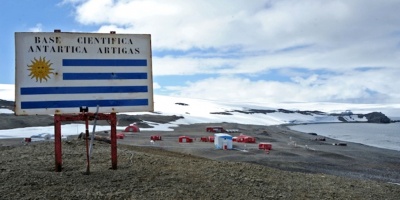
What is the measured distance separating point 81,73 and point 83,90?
1.21 feet

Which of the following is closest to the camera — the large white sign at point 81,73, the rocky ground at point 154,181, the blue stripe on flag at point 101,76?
the rocky ground at point 154,181

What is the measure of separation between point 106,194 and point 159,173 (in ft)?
5.90

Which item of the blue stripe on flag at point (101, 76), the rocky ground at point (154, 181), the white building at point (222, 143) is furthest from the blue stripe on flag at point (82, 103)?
the white building at point (222, 143)

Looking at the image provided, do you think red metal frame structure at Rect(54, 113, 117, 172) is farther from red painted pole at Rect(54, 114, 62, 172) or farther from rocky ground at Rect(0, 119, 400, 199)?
rocky ground at Rect(0, 119, 400, 199)

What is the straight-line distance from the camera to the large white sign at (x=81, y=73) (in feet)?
29.6

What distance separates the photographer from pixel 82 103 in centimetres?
924

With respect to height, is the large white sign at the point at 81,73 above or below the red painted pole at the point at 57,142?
above

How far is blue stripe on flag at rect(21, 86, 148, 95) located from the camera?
9078 mm

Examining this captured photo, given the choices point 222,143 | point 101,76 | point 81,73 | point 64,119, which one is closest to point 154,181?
point 64,119

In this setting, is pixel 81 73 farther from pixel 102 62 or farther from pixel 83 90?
pixel 102 62

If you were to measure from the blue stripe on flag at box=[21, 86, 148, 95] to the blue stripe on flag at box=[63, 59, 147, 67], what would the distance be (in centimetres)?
50

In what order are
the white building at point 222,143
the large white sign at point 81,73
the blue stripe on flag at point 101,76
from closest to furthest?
the large white sign at point 81,73, the blue stripe on flag at point 101,76, the white building at point 222,143

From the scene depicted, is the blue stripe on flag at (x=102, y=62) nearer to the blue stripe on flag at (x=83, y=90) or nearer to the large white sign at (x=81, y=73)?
the large white sign at (x=81, y=73)

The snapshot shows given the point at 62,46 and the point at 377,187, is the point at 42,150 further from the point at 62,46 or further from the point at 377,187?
the point at 377,187
